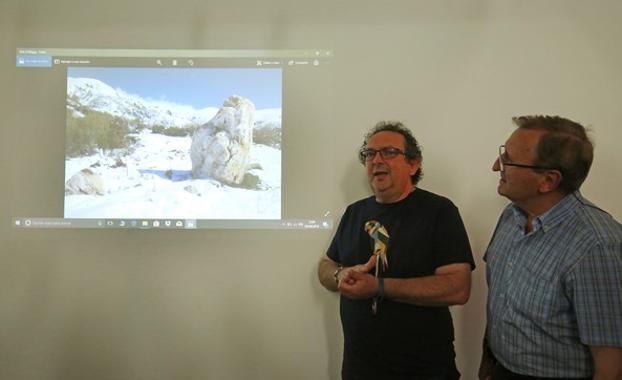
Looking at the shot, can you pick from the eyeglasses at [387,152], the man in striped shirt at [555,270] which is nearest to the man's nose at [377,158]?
the eyeglasses at [387,152]

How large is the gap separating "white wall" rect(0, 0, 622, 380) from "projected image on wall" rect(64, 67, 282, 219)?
0.13 m

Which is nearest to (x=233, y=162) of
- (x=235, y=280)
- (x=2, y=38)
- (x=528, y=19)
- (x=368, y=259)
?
(x=235, y=280)

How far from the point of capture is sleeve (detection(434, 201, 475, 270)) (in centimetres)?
142

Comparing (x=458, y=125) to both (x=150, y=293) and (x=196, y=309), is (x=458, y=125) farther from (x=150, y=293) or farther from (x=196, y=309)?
(x=150, y=293)

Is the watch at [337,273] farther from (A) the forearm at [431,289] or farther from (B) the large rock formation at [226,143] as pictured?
(B) the large rock formation at [226,143]

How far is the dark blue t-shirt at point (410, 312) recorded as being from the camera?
143cm

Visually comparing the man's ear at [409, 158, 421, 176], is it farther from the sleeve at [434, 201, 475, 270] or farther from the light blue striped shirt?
the light blue striped shirt

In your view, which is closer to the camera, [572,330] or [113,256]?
[572,330]

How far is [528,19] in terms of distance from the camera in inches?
74.0

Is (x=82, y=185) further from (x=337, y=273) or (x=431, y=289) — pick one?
(x=431, y=289)

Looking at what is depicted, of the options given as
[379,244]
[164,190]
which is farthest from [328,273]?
[164,190]

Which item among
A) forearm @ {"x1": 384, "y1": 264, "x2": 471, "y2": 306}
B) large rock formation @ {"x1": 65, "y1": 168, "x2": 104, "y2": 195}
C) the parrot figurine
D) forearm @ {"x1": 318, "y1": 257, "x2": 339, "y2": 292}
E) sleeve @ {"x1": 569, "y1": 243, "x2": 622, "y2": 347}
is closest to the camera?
sleeve @ {"x1": 569, "y1": 243, "x2": 622, "y2": 347}

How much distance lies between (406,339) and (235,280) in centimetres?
86

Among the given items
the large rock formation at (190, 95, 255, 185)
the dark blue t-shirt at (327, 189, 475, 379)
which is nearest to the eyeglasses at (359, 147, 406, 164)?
the dark blue t-shirt at (327, 189, 475, 379)
